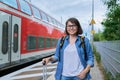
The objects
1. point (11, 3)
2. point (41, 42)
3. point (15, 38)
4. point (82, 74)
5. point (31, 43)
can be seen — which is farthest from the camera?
point (41, 42)

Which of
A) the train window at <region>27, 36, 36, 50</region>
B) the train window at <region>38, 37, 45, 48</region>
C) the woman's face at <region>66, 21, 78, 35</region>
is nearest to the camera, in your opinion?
the woman's face at <region>66, 21, 78, 35</region>

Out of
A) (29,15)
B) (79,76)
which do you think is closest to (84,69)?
(79,76)

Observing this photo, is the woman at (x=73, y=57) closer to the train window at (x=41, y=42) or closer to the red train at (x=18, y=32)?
the red train at (x=18, y=32)

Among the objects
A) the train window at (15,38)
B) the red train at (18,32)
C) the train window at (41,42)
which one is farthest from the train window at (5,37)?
the train window at (41,42)

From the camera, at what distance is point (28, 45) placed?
1535 cm

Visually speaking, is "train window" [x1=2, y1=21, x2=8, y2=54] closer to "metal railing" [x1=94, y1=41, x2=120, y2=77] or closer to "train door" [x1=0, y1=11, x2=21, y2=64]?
"train door" [x1=0, y1=11, x2=21, y2=64]

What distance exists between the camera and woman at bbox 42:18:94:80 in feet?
14.2

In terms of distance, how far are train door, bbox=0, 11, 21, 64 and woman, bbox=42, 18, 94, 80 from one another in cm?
686

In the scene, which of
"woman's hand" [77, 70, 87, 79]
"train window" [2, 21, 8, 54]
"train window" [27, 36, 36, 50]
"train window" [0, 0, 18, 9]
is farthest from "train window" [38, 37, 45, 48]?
"woman's hand" [77, 70, 87, 79]

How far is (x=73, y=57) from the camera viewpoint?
433cm

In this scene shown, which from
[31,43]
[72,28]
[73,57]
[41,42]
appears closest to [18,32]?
[31,43]

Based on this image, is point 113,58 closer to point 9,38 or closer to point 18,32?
point 9,38

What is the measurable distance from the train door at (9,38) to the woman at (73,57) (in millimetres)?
6864

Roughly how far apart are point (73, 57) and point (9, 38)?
7.80 m
